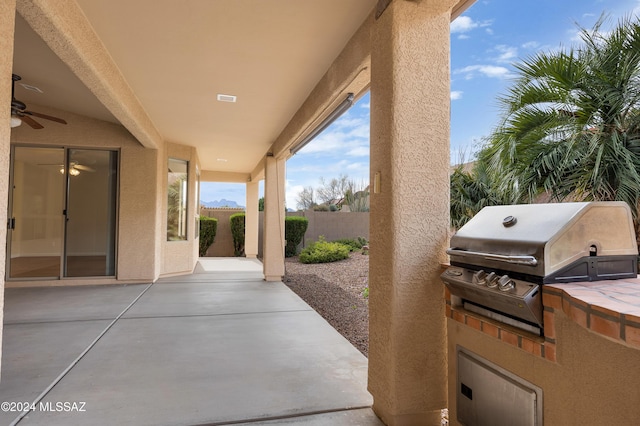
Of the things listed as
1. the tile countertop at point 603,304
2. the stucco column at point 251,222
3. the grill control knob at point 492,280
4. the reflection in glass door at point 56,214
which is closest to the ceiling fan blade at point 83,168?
the reflection in glass door at point 56,214

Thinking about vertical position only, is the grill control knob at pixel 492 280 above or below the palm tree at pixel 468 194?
below

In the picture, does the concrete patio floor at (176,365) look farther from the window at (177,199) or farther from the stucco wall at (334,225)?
the stucco wall at (334,225)

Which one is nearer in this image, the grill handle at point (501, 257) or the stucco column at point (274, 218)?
the grill handle at point (501, 257)

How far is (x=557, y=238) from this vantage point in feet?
4.84

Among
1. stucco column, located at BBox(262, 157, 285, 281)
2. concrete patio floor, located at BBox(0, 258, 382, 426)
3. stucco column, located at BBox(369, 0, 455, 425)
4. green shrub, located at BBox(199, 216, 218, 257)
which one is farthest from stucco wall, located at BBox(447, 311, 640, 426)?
green shrub, located at BBox(199, 216, 218, 257)

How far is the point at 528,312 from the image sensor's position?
1.48 m

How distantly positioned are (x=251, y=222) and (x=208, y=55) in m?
8.90

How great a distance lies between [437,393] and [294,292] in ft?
14.4

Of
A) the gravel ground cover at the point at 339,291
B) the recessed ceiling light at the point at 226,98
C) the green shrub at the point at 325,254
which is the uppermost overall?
the recessed ceiling light at the point at 226,98

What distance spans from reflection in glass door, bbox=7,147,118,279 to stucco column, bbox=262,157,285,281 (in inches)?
117

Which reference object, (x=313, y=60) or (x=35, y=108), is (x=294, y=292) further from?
(x=35, y=108)

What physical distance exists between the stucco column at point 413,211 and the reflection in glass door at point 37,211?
21.6ft

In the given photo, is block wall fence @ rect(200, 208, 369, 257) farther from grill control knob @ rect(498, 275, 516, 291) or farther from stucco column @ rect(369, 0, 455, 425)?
grill control knob @ rect(498, 275, 516, 291)

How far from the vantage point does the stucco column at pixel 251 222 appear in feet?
39.6
